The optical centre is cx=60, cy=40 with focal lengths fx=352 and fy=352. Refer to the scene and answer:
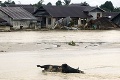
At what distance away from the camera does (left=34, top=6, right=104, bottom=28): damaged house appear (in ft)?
151

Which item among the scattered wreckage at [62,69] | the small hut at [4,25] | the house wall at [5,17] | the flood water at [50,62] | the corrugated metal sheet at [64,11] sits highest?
the corrugated metal sheet at [64,11]

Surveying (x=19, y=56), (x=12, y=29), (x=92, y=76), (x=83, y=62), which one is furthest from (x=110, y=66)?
(x=12, y=29)

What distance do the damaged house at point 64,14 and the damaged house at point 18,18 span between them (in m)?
2.52

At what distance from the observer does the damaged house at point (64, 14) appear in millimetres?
45969

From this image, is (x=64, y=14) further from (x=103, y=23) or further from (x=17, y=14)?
(x=17, y=14)

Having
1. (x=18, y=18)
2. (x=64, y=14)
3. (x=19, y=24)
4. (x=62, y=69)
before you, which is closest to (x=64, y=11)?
(x=64, y=14)

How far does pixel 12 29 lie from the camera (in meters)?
40.0

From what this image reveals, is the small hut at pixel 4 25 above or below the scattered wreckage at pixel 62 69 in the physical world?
above

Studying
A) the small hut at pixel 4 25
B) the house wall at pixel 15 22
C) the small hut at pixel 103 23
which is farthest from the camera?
the small hut at pixel 103 23

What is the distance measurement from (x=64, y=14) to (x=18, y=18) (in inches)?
290

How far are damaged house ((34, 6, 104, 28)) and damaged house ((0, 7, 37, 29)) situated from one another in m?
2.52

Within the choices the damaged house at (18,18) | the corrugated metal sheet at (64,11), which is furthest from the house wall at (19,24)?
the corrugated metal sheet at (64,11)

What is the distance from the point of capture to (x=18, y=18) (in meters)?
41.8

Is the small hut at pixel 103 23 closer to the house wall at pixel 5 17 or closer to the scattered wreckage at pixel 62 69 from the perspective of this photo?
the house wall at pixel 5 17
